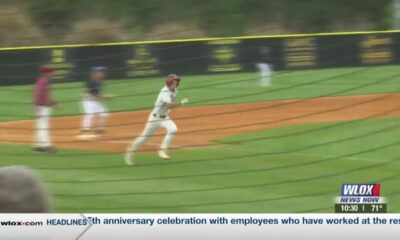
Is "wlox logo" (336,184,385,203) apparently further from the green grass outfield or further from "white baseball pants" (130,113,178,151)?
"white baseball pants" (130,113,178,151)

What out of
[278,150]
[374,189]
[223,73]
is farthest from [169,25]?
[374,189]

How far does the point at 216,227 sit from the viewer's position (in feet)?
7.23

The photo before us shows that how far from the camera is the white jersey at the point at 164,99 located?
3371 mm

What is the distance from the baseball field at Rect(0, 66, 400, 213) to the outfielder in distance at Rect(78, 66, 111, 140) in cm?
6

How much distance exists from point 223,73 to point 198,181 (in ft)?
1.58

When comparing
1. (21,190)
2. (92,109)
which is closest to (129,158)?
(92,109)

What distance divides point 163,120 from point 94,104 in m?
0.34

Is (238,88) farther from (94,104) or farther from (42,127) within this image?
(42,127)

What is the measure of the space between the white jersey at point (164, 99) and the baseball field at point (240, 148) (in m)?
0.05

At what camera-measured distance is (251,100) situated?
12.4ft

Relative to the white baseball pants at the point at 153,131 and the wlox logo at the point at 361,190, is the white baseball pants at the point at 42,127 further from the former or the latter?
the wlox logo at the point at 361,190

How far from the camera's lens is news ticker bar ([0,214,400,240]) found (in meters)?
2.17

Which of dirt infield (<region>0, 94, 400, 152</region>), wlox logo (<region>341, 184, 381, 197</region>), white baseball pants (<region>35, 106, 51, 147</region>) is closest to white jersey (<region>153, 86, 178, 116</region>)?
dirt infield (<region>0, 94, 400, 152</region>)

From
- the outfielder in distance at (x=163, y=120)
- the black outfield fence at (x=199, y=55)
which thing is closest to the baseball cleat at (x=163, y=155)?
the outfielder in distance at (x=163, y=120)
